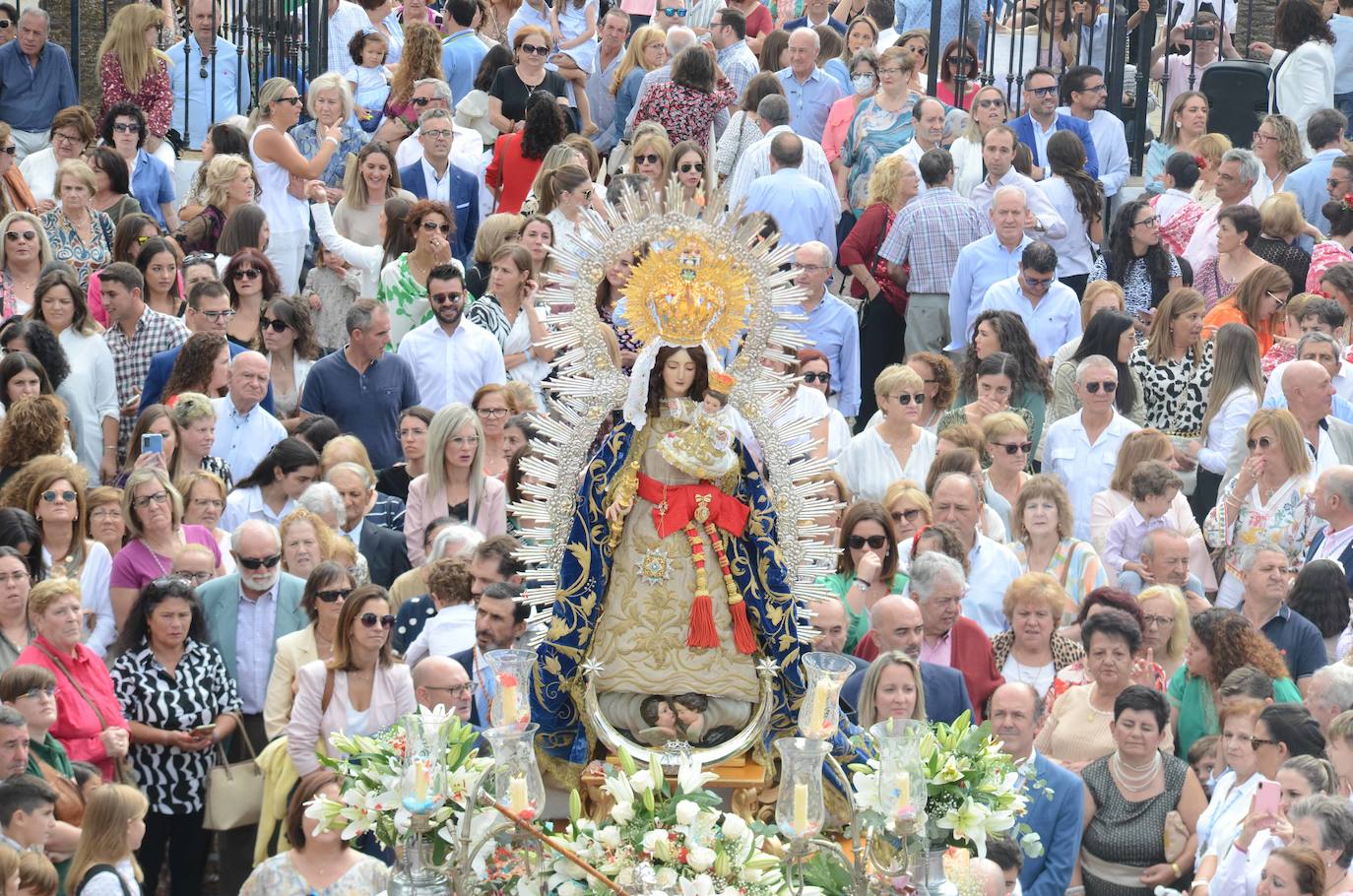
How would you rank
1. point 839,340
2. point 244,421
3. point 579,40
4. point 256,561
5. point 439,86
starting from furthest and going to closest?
point 579,40, point 439,86, point 839,340, point 244,421, point 256,561

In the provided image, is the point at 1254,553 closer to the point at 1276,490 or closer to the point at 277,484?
the point at 1276,490

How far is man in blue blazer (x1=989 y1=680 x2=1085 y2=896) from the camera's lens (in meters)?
10.9

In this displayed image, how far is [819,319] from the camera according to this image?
15219 millimetres

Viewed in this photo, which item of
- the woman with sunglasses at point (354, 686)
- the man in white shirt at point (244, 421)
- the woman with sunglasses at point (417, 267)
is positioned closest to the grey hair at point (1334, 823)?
the woman with sunglasses at point (354, 686)

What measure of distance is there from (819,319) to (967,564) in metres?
2.97

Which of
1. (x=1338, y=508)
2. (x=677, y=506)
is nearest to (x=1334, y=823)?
(x=677, y=506)

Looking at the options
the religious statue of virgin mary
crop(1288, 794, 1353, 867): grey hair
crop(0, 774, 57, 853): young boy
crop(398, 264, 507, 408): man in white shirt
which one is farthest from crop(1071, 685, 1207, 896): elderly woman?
crop(398, 264, 507, 408): man in white shirt

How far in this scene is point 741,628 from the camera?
32.2ft

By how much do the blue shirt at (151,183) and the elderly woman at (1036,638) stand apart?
704 cm

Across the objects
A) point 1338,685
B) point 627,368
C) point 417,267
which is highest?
point 627,368

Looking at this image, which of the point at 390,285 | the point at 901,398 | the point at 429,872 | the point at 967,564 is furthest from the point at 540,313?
the point at 429,872

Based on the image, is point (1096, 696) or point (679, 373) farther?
point (1096, 696)

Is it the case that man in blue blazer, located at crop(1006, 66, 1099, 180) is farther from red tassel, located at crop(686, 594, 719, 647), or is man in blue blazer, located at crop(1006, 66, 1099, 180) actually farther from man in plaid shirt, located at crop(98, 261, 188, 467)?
red tassel, located at crop(686, 594, 719, 647)

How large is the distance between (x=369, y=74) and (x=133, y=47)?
199 cm
